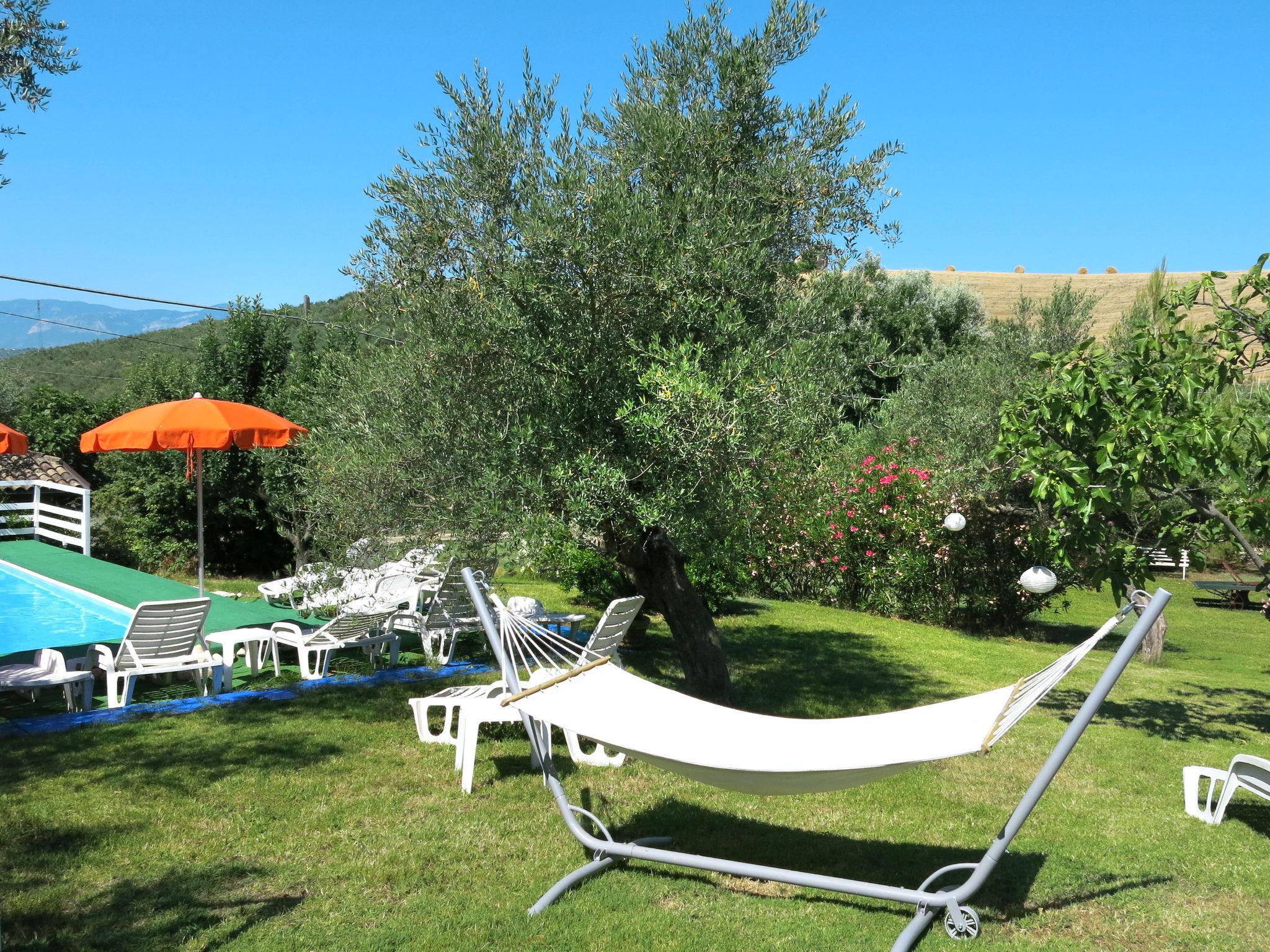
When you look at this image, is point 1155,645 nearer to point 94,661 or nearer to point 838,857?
point 838,857

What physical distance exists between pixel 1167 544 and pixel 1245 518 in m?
0.71

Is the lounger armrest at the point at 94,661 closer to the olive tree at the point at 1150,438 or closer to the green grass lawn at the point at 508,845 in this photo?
the green grass lawn at the point at 508,845

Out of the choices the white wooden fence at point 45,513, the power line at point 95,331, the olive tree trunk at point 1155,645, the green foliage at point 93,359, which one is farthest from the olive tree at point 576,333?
the green foliage at point 93,359

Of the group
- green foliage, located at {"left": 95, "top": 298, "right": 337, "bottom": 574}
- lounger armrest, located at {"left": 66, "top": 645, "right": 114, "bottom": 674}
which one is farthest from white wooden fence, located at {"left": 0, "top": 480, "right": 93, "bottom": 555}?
lounger armrest, located at {"left": 66, "top": 645, "right": 114, "bottom": 674}

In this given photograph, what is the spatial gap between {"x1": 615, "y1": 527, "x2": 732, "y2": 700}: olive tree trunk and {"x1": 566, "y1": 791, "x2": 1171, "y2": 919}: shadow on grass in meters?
2.39

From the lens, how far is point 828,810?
5.96 metres

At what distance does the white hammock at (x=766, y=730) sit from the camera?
3.98 meters

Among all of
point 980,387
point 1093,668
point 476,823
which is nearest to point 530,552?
point 476,823

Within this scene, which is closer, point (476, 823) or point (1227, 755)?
point (476, 823)

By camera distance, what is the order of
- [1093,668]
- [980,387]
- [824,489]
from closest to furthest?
[1093,668] < [980,387] < [824,489]

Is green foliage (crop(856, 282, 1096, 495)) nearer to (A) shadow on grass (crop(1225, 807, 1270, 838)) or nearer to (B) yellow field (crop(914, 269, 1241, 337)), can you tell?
(A) shadow on grass (crop(1225, 807, 1270, 838))

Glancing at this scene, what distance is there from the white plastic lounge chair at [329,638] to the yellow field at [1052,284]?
35.2 metres

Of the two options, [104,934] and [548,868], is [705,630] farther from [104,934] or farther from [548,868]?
[104,934]

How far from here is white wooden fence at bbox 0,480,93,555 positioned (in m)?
15.3
